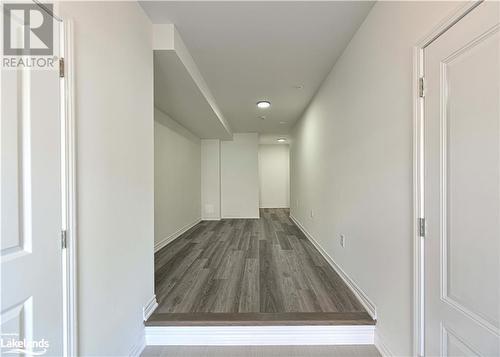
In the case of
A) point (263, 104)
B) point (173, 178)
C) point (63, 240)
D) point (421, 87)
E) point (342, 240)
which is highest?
point (263, 104)

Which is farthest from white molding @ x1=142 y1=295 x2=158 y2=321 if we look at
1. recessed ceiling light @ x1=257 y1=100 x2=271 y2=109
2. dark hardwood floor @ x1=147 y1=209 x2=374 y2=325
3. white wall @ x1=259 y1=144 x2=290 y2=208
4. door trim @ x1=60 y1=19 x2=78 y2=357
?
white wall @ x1=259 y1=144 x2=290 y2=208

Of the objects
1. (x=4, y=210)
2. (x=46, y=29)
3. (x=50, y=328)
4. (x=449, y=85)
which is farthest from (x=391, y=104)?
(x=50, y=328)

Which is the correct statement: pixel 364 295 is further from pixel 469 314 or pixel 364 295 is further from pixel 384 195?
pixel 469 314

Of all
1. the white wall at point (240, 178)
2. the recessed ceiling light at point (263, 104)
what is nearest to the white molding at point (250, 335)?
the recessed ceiling light at point (263, 104)

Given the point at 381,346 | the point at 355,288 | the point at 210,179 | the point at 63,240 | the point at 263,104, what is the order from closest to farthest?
the point at 63,240, the point at 381,346, the point at 355,288, the point at 263,104, the point at 210,179

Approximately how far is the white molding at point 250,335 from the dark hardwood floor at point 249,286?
5cm

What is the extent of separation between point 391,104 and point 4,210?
6.53 feet

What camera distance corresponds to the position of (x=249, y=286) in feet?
8.49

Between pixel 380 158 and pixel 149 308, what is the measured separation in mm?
2047

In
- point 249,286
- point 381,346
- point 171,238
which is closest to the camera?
point 381,346

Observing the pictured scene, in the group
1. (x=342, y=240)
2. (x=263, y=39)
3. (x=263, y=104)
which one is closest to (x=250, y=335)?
(x=342, y=240)

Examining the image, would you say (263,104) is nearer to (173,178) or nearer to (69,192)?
(173,178)

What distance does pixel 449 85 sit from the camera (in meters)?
1.16

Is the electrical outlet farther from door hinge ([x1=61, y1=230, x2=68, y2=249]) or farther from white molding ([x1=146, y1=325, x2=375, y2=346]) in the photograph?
door hinge ([x1=61, y1=230, x2=68, y2=249])
